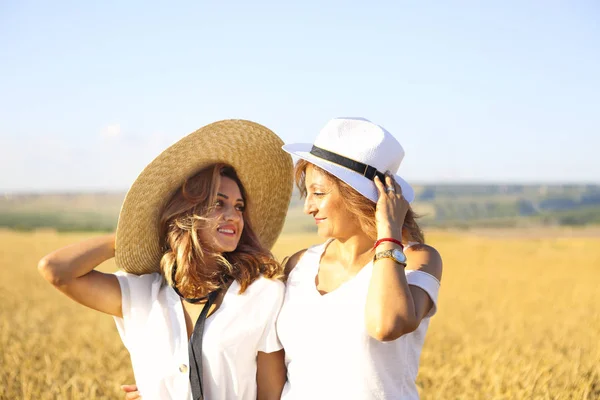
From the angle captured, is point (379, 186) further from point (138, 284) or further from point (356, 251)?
point (138, 284)

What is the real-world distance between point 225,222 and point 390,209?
911mm

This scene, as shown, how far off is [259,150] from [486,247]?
77.6 feet

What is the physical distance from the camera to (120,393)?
16.8 ft

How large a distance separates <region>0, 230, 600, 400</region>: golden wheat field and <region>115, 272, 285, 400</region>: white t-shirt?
168 cm

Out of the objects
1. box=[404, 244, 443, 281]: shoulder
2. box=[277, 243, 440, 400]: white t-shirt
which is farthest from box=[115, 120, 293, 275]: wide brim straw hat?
box=[404, 244, 443, 281]: shoulder

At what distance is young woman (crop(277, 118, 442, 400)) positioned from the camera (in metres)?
2.96

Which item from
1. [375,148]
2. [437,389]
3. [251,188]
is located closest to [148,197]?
[251,188]

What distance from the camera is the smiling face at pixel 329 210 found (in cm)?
335

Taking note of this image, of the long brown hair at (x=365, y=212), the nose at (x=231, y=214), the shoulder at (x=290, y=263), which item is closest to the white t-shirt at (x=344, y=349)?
the long brown hair at (x=365, y=212)

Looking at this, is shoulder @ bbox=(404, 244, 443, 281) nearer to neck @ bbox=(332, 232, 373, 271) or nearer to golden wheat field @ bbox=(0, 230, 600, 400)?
neck @ bbox=(332, 232, 373, 271)

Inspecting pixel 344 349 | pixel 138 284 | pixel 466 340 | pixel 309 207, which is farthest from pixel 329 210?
pixel 466 340

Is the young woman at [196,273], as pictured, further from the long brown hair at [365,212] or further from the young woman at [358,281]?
the long brown hair at [365,212]

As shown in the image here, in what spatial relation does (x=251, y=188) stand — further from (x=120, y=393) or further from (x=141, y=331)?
(x=120, y=393)

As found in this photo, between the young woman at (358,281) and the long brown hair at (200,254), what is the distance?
0.74 feet
